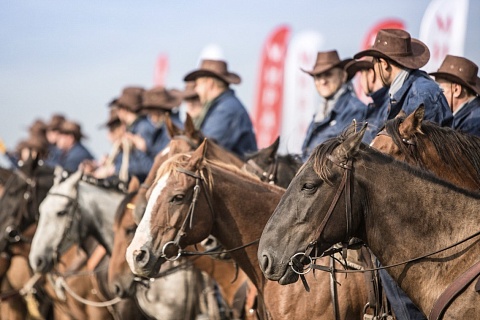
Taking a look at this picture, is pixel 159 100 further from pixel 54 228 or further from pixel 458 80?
pixel 458 80

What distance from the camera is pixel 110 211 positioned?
367 inches

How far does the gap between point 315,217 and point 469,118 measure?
2322 millimetres

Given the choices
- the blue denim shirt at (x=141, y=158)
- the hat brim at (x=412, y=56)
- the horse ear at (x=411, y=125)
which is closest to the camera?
the horse ear at (x=411, y=125)

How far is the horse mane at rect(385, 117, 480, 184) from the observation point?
516cm

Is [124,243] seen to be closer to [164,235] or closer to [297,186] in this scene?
[164,235]

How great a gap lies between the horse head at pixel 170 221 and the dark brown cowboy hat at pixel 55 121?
388 inches

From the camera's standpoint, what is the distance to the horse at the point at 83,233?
9250 millimetres

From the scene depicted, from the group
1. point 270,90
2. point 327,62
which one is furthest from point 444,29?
point 270,90

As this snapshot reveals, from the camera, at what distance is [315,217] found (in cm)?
485

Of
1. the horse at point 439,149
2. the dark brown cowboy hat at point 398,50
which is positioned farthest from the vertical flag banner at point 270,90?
the horse at point 439,149

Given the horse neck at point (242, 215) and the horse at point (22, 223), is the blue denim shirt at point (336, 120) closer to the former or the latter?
the horse neck at point (242, 215)

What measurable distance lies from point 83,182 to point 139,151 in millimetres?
1009

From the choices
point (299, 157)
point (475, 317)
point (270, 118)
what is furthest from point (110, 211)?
point (270, 118)

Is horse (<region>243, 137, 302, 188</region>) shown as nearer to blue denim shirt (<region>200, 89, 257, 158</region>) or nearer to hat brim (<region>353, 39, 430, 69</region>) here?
blue denim shirt (<region>200, 89, 257, 158</region>)
